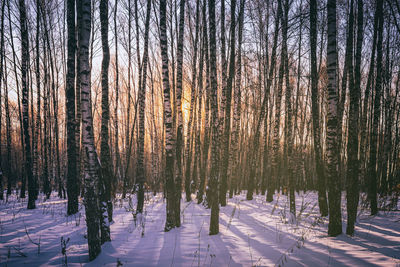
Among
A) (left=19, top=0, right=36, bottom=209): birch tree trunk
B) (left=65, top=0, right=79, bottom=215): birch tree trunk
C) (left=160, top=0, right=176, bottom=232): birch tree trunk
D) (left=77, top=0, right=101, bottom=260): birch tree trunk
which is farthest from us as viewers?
(left=19, top=0, right=36, bottom=209): birch tree trunk

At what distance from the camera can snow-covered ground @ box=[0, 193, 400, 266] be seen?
370cm

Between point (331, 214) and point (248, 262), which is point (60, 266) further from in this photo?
point (331, 214)

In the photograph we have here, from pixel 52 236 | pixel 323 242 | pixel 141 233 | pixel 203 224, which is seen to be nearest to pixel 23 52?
pixel 52 236

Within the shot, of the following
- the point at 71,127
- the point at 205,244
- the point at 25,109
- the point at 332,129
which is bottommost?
the point at 205,244

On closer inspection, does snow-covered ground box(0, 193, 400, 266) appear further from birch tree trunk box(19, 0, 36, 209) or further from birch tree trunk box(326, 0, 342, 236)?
birch tree trunk box(19, 0, 36, 209)

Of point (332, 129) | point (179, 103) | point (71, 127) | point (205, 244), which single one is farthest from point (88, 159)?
point (332, 129)

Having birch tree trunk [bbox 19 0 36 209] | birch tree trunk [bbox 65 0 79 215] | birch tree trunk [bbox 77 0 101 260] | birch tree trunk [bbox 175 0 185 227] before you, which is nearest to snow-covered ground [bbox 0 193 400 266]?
birch tree trunk [bbox 77 0 101 260]

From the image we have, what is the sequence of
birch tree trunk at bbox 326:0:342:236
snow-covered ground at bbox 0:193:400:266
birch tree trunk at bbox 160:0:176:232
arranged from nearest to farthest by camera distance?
snow-covered ground at bbox 0:193:400:266, birch tree trunk at bbox 326:0:342:236, birch tree trunk at bbox 160:0:176:232

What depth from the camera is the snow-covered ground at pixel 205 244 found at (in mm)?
3701

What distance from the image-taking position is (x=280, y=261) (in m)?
3.69

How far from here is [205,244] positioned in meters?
4.54

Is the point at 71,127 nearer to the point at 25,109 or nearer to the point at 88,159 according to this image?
the point at 25,109

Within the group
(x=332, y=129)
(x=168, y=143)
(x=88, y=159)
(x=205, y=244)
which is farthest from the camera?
(x=168, y=143)

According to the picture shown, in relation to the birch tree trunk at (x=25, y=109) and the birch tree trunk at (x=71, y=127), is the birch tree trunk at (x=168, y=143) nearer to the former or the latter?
the birch tree trunk at (x=71, y=127)
